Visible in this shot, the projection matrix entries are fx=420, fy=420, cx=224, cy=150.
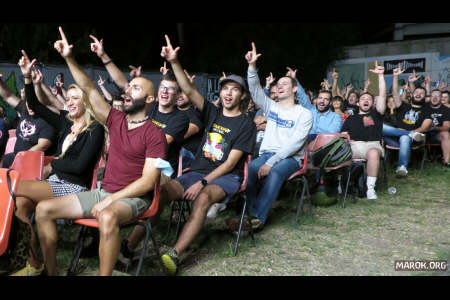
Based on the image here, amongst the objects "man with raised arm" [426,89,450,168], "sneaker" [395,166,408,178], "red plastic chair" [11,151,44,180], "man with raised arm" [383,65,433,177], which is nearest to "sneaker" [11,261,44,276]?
"red plastic chair" [11,151,44,180]

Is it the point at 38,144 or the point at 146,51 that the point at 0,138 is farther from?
the point at 146,51

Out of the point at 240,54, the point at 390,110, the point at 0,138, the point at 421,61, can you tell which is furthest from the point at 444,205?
the point at 240,54

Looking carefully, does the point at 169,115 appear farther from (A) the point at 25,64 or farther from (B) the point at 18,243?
(B) the point at 18,243

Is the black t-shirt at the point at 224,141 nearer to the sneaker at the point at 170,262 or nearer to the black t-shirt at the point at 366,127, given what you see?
the sneaker at the point at 170,262

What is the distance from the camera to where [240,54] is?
63.0 ft

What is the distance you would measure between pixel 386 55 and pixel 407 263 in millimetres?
16560

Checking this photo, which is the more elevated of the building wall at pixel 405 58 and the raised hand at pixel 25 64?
the building wall at pixel 405 58

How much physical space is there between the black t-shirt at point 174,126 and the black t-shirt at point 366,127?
3128mm

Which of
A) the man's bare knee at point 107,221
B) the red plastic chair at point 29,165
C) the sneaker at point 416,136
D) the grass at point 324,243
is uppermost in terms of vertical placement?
the sneaker at point 416,136

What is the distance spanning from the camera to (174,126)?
12.9 feet

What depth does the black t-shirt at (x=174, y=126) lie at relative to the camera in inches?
155

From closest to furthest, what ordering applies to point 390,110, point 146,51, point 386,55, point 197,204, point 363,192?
point 197,204
point 363,192
point 390,110
point 146,51
point 386,55

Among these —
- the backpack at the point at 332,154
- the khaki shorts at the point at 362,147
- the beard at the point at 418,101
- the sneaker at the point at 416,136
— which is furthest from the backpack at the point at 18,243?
the beard at the point at 418,101

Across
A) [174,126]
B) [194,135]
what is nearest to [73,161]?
[174,126]
